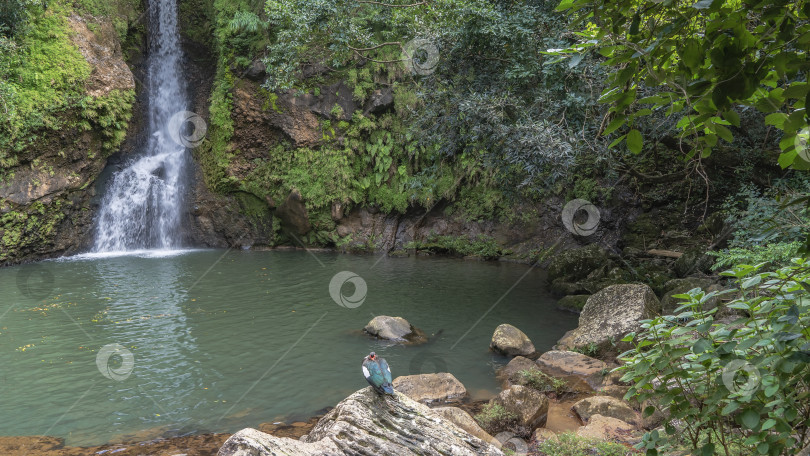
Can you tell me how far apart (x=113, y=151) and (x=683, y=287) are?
15.6 metres

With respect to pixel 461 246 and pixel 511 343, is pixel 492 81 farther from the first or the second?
pixel 461 246

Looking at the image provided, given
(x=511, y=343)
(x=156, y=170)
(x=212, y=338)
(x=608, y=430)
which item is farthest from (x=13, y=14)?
(x=608, y=430)

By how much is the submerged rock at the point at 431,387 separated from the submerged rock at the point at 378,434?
2501 mm

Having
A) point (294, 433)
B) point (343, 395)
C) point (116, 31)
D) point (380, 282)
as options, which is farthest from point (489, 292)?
point (116, 31)

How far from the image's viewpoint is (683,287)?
26.5 feet

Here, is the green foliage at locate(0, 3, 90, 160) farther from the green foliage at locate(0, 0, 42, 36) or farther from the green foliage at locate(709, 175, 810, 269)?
the green foliage at locate(709, 175, 810, 269)

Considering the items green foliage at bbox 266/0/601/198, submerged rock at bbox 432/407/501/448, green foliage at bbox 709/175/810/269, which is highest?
green foliage at bbox 266/0/601/198

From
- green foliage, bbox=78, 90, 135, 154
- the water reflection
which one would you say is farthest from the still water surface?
green foliage, bbox=78, 90, 135, 154

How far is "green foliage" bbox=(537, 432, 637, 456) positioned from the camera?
3871mm

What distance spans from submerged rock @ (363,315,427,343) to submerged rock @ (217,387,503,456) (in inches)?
176

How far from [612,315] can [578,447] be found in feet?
13.1

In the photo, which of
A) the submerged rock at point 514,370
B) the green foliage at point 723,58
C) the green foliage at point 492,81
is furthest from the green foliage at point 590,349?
the green foliage at point 723,58

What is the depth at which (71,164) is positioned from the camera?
1426cm

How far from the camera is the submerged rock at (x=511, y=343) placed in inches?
289
